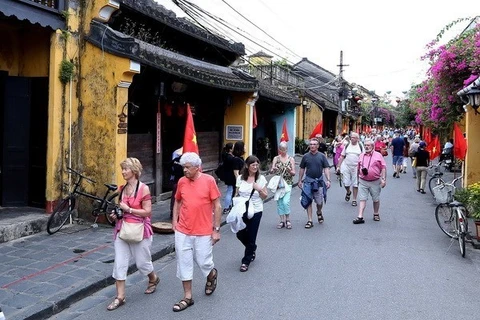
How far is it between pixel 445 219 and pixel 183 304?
6755 millimetres

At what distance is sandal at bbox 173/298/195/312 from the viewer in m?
5.14

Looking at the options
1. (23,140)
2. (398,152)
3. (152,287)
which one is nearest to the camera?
(152,287)

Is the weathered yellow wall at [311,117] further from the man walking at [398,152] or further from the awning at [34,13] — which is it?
the awning at [34,13]

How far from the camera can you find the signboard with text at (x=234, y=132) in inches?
631

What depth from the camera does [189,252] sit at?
17.5ft

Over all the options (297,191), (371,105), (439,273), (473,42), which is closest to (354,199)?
(297,191)

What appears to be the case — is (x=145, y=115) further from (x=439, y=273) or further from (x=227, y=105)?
(x=439, y=273)

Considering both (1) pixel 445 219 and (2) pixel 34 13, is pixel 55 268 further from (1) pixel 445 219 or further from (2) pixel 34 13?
(1) pixel 445 219

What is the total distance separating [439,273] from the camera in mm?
6660

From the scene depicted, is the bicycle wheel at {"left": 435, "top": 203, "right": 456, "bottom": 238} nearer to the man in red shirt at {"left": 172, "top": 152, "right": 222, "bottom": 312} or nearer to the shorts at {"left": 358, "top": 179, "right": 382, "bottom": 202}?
the shorts at {"left": 358, "top": 179, "right": 382, "bottom": 202}

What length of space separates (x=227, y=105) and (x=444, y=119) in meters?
7.74

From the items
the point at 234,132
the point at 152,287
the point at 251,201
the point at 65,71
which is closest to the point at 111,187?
the point at 65,71

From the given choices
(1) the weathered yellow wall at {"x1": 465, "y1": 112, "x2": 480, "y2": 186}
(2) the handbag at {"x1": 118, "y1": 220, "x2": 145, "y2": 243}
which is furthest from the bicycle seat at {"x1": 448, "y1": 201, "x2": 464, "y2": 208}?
(2) the handbag at {"x1": 118, "y1": 220, "x2": 145, "y2": 243}

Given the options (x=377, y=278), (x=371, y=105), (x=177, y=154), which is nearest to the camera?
(x=377, y=278)
